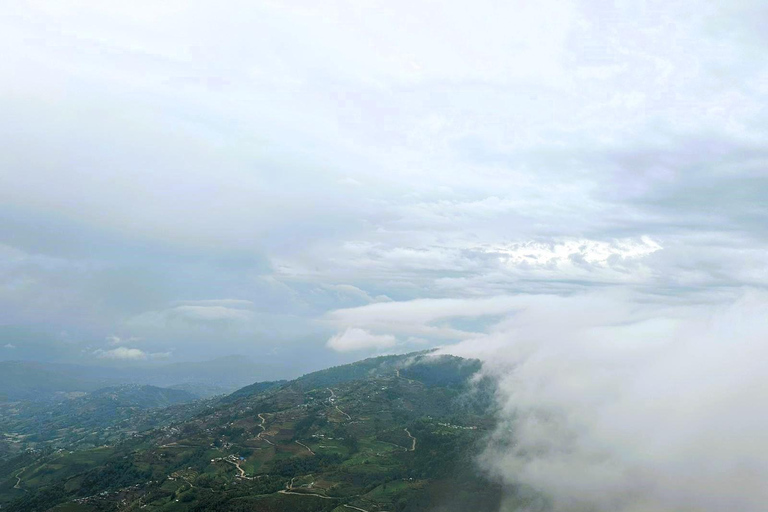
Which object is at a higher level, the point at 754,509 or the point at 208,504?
the point at 208,504

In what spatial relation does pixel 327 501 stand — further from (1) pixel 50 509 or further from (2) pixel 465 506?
(1) pixel 50 509

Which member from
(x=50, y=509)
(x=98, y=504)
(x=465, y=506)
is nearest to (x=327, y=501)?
(x=465, y=506)

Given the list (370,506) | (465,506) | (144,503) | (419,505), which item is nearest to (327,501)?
(370,506)

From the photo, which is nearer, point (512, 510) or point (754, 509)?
point (754, 509)

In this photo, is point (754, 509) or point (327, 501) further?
point (327, 501)

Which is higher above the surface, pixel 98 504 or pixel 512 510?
pixel 98 504

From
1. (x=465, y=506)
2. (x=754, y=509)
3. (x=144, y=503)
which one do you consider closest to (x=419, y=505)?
(x=465, y=506)

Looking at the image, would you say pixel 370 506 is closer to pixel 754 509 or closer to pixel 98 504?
pixel 98 504
